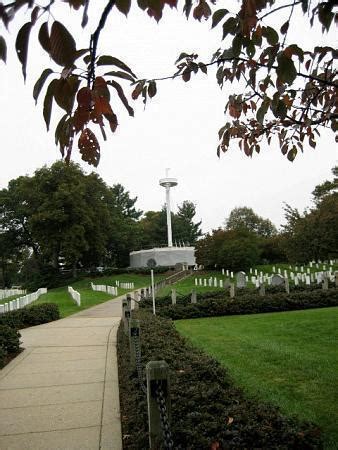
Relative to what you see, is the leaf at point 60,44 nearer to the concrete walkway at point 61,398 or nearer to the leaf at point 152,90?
the leaf at point 152,90

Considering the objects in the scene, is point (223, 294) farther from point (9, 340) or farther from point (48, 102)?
point (48, 102)

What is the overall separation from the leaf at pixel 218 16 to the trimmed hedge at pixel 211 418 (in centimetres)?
309

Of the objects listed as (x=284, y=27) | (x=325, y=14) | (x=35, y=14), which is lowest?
(x=35, y=14)

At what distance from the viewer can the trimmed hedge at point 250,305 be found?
1831 centimetres

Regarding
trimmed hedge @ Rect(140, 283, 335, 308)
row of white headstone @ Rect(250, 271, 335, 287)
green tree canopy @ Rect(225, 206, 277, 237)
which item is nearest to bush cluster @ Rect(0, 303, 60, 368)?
trimmed hedge @ Rect(140, 283, 335, 308)

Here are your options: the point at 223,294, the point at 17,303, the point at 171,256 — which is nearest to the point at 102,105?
the point at 223,294

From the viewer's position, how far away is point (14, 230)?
6412cm

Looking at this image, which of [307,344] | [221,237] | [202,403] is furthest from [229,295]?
[221,237]

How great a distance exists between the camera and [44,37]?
1610 mm

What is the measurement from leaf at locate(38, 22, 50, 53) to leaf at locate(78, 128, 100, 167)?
0.66 meters

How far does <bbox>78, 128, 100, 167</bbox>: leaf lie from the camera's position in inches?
89.3

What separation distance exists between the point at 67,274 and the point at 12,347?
175ft

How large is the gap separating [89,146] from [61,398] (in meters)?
5.17

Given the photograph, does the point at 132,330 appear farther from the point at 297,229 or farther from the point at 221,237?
the point at 221,237
